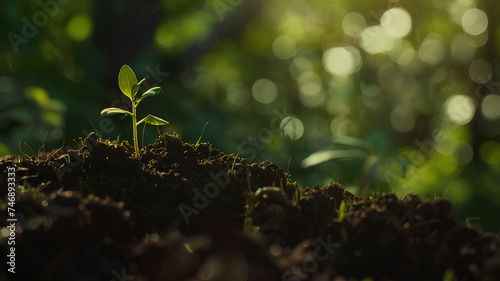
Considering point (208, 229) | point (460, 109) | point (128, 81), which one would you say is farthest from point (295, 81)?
point (208, 229)

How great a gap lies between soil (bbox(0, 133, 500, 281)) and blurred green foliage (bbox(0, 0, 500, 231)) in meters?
1.45

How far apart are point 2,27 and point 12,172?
2.84m

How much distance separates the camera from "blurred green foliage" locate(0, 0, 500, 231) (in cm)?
330

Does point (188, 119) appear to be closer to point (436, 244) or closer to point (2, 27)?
point (2, 27)

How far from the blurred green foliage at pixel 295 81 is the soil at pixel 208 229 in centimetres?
145

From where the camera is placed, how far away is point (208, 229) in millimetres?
702

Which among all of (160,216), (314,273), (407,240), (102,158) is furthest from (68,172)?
(407,240)

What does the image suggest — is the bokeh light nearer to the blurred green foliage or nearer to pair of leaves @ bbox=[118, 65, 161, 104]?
the blurred green foliage

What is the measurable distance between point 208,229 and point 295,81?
15.9 feet

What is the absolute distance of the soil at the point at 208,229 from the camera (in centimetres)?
78

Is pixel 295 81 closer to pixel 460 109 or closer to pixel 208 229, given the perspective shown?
pixel 460 109

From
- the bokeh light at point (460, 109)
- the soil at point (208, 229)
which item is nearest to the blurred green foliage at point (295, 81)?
the bokeh light at point (460, 109)

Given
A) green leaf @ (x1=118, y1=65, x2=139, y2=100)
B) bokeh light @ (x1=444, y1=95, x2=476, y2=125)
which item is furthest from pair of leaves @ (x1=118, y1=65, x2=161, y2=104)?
bokeh light @ (x1=444, y1=95, x2=476, y2=125)

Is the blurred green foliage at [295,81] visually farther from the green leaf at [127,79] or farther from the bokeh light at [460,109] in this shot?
the green leaf at [127,79]
